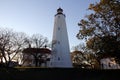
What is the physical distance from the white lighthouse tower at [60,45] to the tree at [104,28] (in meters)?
21.9

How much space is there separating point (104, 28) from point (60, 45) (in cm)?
2480

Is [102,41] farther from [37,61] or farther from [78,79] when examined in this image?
[37,61]

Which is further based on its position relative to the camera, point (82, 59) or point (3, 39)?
point (82, 59)

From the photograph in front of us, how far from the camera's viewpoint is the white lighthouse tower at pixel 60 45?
1880 inches

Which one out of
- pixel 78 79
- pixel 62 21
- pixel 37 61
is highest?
pixel 62 21

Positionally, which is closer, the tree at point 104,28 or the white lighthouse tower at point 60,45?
the tree at point 104,28

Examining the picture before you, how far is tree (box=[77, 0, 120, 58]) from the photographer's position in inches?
924

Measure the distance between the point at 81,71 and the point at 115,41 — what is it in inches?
322

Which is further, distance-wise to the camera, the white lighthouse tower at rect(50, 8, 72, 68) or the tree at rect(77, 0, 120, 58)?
the white lighthouse tower at rect(50, 8, 72, 68)

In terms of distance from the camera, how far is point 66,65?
155 ft

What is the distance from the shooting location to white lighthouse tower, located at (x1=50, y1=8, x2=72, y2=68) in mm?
47750

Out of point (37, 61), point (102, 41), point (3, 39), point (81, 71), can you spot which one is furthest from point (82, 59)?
point (102, 41)

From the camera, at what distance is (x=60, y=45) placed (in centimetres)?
4897

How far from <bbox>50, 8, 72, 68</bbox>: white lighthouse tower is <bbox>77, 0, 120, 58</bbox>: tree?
2189 cm
